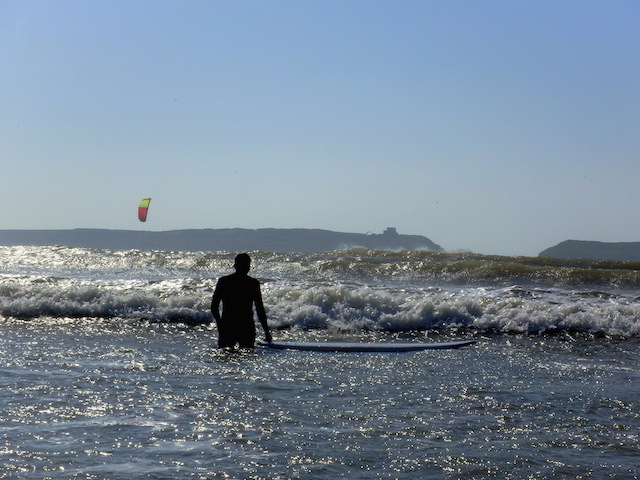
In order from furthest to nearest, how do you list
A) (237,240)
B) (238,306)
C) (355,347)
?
(237,240) → (355,347) → (238,306)

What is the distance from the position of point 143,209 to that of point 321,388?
29121 millimetres

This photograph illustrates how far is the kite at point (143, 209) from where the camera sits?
3394cm

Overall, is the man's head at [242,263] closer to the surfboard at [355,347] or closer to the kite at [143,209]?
the surfboard at [355,347]

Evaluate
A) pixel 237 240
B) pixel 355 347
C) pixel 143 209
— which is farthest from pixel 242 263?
pixel 237 240

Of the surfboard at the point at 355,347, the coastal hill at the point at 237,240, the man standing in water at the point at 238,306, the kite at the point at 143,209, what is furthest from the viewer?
the coastal hill at the point at 237,240

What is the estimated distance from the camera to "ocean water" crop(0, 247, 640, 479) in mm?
4852

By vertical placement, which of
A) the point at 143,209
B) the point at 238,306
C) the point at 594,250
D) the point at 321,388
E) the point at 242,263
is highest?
the point at 143,209

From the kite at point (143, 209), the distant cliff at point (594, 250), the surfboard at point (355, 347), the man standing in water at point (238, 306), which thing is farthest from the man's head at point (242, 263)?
the distant cliff at point (594, 250)

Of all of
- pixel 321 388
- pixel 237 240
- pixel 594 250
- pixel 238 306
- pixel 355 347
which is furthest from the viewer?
pixel 237 240

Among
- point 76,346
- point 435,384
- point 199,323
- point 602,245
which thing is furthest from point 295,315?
point 602,245

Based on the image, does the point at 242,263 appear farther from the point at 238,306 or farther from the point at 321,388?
the point at 321,388

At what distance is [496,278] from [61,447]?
1694 cm

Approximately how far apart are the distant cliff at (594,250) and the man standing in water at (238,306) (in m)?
38.6

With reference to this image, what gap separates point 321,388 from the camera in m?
7.24
